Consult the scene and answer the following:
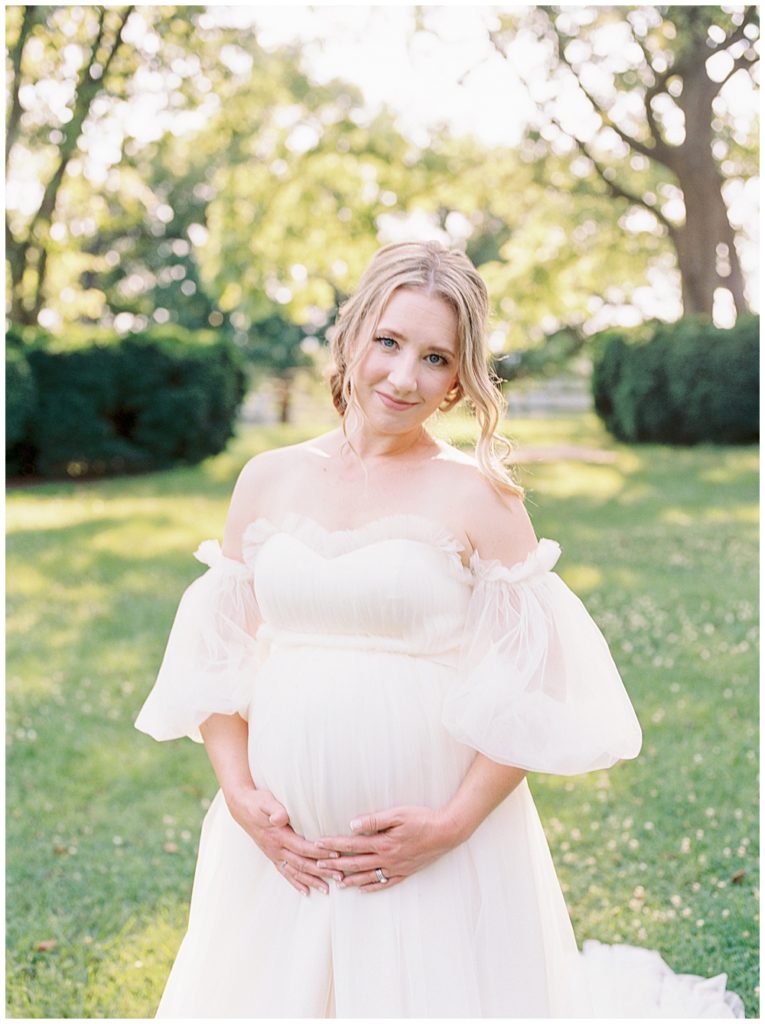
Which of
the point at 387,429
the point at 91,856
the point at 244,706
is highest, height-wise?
the point at 387,429

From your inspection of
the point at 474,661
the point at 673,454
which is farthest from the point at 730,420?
the point at 474,661

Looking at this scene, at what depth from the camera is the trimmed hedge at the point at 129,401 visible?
16578 millimetres

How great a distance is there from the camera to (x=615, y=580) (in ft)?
31.3

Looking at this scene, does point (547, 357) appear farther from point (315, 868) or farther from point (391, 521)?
point (315, 868)

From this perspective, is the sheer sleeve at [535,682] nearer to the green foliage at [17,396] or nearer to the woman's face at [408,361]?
the woman's face at [408,361]

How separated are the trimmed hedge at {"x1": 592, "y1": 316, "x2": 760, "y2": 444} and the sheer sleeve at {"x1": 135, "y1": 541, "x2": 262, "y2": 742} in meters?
17.0

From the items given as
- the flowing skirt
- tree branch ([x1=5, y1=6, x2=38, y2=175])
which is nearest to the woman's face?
the flowing skirt

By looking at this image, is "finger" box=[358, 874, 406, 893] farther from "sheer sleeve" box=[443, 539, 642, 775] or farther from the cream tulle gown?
"sheer sleeve" box=[443, 539, 642, 775]

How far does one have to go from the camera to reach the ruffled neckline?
239cm

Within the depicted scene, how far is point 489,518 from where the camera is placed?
241 cm

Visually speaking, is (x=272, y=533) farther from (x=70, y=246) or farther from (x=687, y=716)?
(x=70, y=246)

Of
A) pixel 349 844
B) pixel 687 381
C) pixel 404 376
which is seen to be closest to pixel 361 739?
pixel 349 844

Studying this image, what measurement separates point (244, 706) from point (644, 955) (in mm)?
2100

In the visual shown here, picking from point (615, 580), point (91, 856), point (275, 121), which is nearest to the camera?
point (91, 856)
